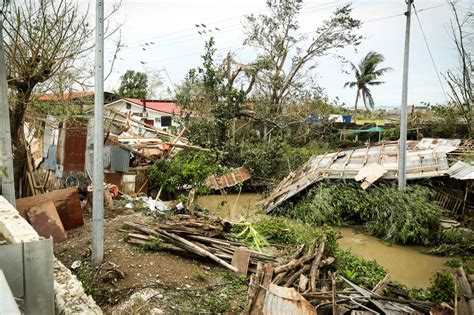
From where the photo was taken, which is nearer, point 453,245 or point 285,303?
point 285,303

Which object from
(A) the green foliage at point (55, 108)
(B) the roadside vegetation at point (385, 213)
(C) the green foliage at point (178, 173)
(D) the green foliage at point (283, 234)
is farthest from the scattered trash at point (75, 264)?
(C) the green foliage at point (178, 173)

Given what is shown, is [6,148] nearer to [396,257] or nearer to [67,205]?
[67,205]

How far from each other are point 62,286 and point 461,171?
11.3 m

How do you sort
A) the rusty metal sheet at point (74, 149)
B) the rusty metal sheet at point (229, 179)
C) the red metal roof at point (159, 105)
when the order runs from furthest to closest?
the red metal roof at point (159, 105) → the rusty metal sheet at point (229, 179) → the rusty metal sheet at point (74, 149)

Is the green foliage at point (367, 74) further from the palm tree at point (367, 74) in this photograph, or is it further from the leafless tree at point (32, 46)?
the leafless tree at point (32, 46)

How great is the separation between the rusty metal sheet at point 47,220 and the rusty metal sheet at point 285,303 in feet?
15.5

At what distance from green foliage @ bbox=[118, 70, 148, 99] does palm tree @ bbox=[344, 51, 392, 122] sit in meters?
21.8

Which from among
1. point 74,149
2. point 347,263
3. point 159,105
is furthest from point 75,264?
point 159,105

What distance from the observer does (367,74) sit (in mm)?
A: 39000

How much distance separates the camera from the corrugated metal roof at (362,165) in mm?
12508

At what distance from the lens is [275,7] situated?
1027 inches

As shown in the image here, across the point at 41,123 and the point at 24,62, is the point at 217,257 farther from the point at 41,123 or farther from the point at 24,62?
the point at 41,123

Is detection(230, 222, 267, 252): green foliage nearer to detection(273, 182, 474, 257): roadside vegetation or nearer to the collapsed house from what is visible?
detection(273, 182, 474, 257): roadside vegetation

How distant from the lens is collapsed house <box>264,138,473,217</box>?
12.4 meters
